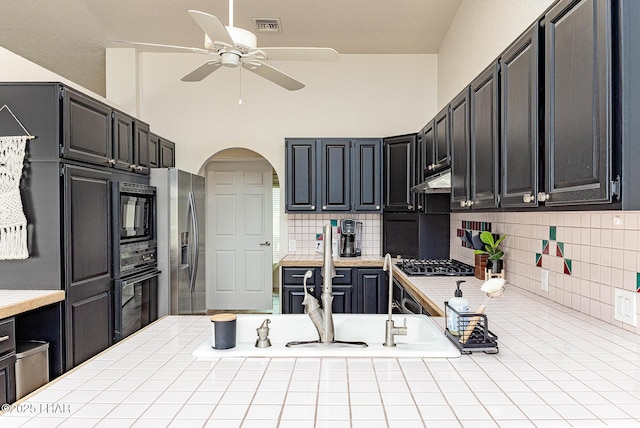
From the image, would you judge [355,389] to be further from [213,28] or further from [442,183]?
[442,183]

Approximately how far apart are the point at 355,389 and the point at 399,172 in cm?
329

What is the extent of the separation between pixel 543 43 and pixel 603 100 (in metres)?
0.50

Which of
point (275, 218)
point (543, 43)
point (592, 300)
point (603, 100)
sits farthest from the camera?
point (275, 218)

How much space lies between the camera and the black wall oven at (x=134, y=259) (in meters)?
3.29

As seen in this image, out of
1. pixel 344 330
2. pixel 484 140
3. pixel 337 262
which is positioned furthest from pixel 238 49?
pixel 337 262

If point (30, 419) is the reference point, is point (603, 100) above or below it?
above

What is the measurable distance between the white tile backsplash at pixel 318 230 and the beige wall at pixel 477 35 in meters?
1.42

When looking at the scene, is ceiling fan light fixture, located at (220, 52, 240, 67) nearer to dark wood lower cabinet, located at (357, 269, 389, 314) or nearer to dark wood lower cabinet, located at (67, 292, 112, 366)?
dark wood lower cabinet, located at (67, 292, 112, 366)

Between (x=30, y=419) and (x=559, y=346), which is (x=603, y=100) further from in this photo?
(x=30, y=419)

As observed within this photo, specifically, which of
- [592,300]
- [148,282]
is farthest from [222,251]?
[592,300]

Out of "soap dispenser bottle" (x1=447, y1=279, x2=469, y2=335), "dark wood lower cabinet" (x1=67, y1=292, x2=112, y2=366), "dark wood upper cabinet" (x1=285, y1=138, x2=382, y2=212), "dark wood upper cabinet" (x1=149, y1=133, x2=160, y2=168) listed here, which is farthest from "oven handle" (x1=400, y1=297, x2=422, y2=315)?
"dark wood upper cabinet" (x1=149, y1=133, x2=160, y2=168)

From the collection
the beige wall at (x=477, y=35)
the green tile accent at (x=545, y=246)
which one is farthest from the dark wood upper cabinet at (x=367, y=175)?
the green tile accent at (x=545, y=246)

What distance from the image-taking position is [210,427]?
97cm

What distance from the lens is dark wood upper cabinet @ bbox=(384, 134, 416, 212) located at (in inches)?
164
